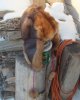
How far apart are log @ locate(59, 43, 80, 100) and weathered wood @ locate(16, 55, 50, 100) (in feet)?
0.43

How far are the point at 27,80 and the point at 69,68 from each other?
0.28m

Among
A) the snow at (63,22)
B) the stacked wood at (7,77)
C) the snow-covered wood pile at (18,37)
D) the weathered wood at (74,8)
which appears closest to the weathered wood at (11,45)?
the snow-covered wood pile at (18,37)

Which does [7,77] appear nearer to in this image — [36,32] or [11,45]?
[11,45]

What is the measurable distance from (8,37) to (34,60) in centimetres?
31

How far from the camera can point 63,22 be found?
168cm

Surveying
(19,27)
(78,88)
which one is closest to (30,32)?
(19,27)

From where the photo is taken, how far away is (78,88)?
5.24 ft

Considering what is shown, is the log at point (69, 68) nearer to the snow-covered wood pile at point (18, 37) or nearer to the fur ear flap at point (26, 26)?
the snow-covered wood pile at point (18, 37)

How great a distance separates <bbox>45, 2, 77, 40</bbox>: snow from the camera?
5.34 ft

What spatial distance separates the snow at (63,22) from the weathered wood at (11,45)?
310 mm

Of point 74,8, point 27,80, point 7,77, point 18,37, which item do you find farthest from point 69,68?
point 74,8

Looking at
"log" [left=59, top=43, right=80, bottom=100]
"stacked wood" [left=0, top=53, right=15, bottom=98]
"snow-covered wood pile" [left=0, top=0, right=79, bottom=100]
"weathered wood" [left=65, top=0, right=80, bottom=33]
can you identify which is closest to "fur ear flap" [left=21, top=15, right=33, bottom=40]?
"snow-covered wood pile" [left=0, top=0, right=79, bottom=100]

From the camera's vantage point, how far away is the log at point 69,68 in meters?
1.36

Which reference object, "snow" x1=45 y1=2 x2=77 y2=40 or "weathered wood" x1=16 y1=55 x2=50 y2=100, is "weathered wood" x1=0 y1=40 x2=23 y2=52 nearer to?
"weathered wood" x1=16 y1=55 x2=50 y2=100
